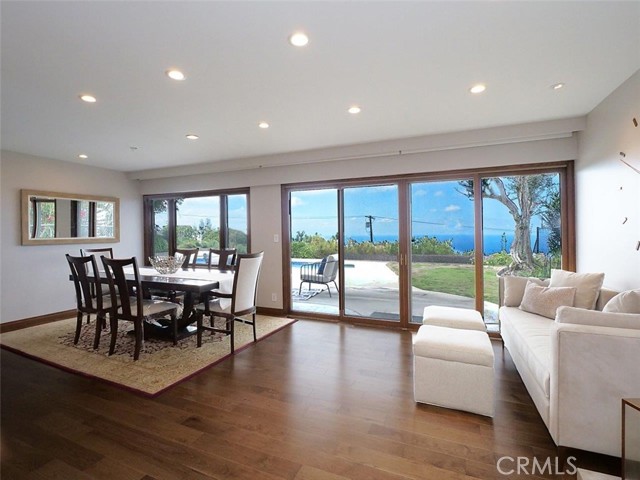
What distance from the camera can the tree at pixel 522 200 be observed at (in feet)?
12.3

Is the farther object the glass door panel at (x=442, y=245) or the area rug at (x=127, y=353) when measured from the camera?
the glass door panel at (x=442, y=245)

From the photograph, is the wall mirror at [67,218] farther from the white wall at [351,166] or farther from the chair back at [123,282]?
the chair back at [123,282]

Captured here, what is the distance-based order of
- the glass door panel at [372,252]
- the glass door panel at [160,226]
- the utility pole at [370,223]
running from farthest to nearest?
1. the glass door panel at [160,226]
2. the utility pole at [370,223]
3. the glass door panel at [372,252]

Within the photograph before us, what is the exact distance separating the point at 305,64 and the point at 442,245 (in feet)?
9.78

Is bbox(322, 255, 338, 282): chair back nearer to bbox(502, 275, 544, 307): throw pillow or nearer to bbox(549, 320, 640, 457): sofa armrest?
bbox(502, 275, 544, 307): throw pillow

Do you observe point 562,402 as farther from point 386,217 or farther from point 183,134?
point 183,134

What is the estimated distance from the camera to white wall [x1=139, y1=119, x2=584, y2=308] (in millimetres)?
3533

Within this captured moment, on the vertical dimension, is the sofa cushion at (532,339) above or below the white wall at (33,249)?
below

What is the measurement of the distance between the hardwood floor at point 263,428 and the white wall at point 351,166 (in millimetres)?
2399

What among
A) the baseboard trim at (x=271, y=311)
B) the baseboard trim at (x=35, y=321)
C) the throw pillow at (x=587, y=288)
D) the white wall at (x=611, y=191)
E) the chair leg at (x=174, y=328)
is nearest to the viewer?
the white wall at (x=611, y=191)

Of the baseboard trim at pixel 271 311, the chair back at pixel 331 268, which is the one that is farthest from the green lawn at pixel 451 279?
the baseboard trim at pixel 271 311

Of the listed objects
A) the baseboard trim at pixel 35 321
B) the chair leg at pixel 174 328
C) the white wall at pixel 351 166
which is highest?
the white wall at pixel 351 166

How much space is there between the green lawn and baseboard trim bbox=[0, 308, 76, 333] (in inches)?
210

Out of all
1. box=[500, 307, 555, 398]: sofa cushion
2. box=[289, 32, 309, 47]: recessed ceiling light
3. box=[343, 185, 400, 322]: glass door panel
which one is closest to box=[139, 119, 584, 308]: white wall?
box=[343, 185, 400, 322]: glass door panel
